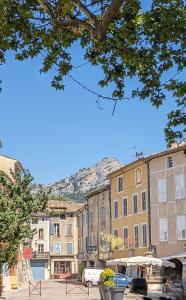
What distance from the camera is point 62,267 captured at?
3686 inches

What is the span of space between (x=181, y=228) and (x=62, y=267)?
167 feet

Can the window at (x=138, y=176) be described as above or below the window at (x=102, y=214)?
above

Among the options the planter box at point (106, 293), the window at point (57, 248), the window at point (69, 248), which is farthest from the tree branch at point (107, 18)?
the window at point (69, 248)

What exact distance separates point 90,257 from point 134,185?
15.5 m

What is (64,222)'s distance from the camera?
94.8 m

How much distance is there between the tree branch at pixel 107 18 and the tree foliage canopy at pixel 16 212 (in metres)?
22.0

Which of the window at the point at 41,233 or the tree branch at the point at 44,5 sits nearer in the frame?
the tree branch at the point at 44,5

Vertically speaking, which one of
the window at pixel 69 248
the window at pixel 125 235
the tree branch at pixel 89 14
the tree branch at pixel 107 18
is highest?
the tree branch at pixel 89 14

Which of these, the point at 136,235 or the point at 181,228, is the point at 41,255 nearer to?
the point at 136,235

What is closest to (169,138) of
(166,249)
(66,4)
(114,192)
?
(66,4)

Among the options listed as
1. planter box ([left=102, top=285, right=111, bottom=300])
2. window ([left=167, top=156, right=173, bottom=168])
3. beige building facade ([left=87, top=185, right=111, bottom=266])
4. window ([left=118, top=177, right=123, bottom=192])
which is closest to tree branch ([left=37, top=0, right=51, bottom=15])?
planter box ([left=102, top=285, right=111, bottom=300])

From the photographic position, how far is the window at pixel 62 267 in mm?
92938

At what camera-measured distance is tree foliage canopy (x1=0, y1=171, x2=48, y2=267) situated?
29.0 meters

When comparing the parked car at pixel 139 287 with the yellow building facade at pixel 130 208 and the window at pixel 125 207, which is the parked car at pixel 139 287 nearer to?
the yellow building facade at pixel 130 208
